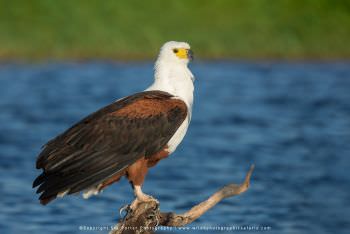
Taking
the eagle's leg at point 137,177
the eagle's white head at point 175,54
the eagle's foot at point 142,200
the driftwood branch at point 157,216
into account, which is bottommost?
the driftwood branch at point 157,216

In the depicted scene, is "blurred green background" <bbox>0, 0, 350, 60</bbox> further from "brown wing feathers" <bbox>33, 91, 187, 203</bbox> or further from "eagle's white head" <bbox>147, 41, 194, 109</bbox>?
"brown wing feathers" <bbox>33, 91, 187, 203</bbox>

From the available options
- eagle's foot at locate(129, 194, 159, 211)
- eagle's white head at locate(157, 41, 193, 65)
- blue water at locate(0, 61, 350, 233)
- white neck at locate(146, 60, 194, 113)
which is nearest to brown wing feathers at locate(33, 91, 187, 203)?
white neck at locate(146, 60, 194, 113)

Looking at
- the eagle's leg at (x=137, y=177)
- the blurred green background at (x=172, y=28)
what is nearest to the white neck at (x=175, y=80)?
the eagle's leg at (x=137, y=177)

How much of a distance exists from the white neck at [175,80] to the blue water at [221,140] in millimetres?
3798

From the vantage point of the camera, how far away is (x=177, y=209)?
511 inches

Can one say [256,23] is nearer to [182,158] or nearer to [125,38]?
[125,38]

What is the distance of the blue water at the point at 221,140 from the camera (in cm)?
1304

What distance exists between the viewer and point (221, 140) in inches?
744

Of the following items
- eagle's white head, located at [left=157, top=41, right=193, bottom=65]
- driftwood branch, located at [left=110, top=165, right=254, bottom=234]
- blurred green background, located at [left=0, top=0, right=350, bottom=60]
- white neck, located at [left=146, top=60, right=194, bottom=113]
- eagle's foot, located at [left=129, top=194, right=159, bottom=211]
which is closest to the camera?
driftwood branch, located at [left=110, top=165, right=254, bottom=234]

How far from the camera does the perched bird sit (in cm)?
793

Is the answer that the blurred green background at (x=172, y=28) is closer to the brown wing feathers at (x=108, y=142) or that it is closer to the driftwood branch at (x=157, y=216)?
the brown wing feathers at (x=108, y=142)

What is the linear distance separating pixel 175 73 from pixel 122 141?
0.92m

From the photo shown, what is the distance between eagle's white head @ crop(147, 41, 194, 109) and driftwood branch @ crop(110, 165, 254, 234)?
117cm

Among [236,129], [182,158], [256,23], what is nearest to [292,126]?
[236,129]
